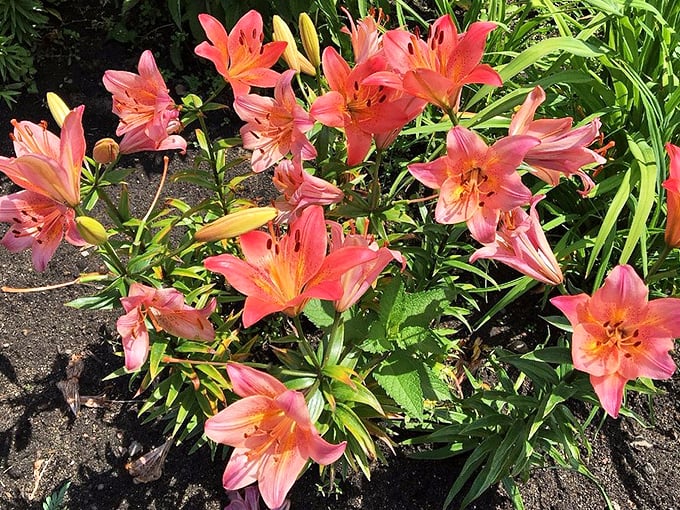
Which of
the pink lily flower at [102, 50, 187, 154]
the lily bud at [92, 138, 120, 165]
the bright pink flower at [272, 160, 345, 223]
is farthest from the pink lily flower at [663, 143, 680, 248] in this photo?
the lily bud at [92, 138, 120, 165]

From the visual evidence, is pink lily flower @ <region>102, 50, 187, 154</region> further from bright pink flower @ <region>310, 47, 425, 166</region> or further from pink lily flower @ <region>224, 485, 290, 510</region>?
pink lily flower @ <region>224, 485, 290, 510</region>

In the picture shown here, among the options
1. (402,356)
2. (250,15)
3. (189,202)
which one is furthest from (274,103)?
(189,202)

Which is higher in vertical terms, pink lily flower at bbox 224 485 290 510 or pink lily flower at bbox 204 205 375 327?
pink lily flower at bbox 204 205 375 327

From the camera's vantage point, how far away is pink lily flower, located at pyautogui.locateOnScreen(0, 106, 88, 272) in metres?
0.99

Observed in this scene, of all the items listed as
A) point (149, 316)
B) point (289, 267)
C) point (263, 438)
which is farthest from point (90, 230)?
point (263, 438)

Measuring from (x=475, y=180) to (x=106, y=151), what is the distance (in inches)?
28.1

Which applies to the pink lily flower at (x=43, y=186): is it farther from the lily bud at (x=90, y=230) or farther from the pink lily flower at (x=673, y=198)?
the pink lily flower at (x=673, y=198)

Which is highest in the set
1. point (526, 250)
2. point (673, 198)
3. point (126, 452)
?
point (673, 198)

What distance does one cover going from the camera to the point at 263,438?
1.00m

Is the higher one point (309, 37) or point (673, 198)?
point (309, 37)

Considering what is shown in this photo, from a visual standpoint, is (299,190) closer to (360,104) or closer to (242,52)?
(360,104)

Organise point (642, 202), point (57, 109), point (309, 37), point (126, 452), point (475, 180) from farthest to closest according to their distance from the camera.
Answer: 1. point (126, 452)
2. point (642, 202)
3. point (309, 37)
4. point (57, 109)
5. point (475, 180)

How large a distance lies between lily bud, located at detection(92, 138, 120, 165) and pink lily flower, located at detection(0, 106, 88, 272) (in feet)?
0.38

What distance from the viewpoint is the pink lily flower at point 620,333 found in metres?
1.00
